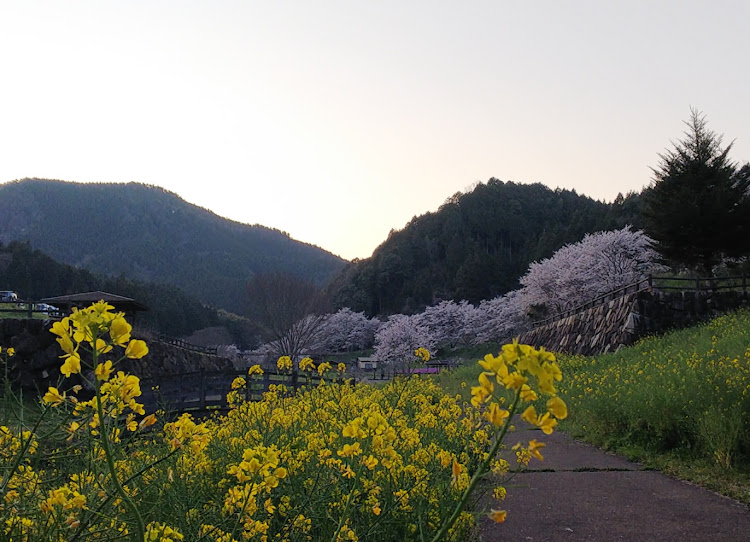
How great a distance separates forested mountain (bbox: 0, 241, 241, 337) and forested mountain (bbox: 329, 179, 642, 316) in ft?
61.0

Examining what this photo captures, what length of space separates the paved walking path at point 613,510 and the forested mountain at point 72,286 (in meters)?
39.2

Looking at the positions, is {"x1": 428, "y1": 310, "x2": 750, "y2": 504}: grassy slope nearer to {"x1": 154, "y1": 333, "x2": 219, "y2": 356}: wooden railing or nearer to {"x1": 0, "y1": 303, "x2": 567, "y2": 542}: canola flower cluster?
Answer: {"x1": 0, "y1": 303, "x2": 567, "y2": 542}: canola flower cluster

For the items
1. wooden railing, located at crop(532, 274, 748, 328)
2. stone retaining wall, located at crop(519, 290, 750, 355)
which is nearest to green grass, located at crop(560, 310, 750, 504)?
stone retaining wall, located at crop(519, 290, 750, 355)

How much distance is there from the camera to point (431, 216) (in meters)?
84.5

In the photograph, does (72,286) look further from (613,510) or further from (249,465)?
(249,465)

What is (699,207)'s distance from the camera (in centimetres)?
1636

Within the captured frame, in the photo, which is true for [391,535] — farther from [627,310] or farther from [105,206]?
[105,206]

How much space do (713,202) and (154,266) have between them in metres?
109

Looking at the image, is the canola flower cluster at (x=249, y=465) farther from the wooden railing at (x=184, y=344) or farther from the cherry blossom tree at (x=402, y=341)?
the cherry blossom tree at (x=402, y=341)

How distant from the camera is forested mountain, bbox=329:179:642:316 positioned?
57.5 m

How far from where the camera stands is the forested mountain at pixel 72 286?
1764 inches

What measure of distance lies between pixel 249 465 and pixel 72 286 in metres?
53.2

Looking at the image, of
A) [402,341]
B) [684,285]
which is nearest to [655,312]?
Answer: [684,285]

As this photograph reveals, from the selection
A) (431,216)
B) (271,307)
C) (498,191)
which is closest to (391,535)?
(271,307)
